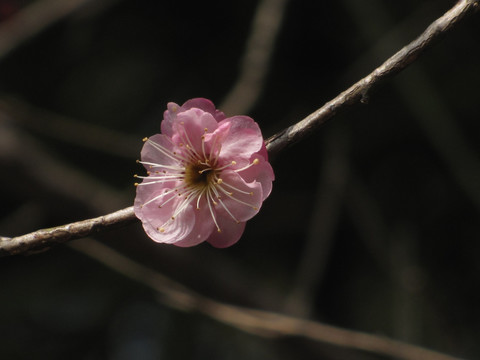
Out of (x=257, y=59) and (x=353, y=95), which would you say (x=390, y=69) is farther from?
(x=257, y=59)

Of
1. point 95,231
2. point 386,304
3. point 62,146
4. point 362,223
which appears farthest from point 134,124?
point 95,231

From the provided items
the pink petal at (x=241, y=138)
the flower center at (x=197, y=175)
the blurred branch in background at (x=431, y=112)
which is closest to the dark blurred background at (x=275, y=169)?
the blurred branch in background at (x=431, y=112)

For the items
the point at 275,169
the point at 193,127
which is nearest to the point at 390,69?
the point at 193,127

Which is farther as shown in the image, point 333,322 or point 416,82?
point 333,322

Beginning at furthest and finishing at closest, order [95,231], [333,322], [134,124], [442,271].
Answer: [134,124], [333,322], [442,271], [95,231]

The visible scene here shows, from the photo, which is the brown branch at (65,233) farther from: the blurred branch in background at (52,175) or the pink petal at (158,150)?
the blurred branch in background at (52,175)

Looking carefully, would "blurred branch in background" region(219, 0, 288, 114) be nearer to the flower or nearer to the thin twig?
the thin twig

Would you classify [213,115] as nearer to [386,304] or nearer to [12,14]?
[386,304]
